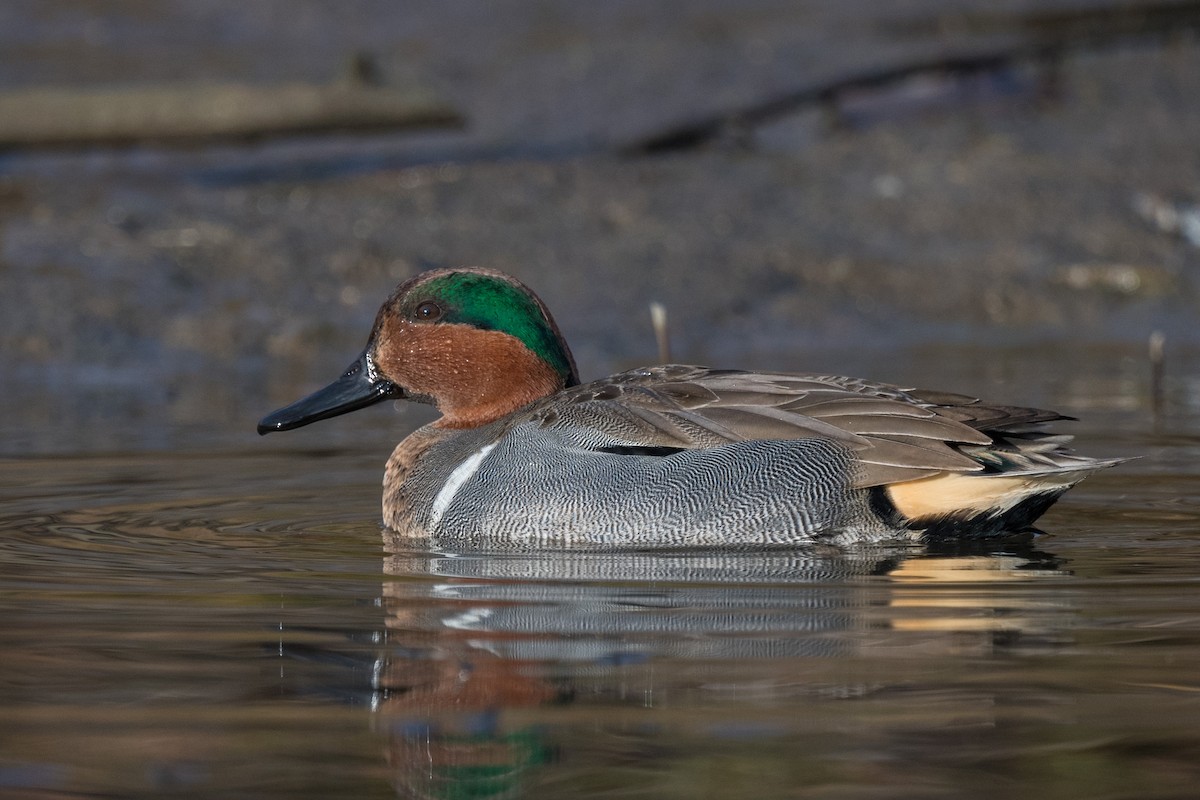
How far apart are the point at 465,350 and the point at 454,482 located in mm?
561

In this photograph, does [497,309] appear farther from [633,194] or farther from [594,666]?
[633,194]

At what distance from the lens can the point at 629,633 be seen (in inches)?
152

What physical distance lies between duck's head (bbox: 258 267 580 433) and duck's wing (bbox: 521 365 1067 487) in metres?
0.50

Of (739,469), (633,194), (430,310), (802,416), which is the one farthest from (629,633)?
(633,194)

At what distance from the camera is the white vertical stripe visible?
5457mm

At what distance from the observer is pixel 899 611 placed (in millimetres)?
4074

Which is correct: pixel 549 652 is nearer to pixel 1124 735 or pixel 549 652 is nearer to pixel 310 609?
pixel 310 609

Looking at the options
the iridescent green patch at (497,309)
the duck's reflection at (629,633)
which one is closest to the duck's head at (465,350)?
the iridescent green patch at (497,309)

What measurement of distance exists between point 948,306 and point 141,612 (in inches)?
260

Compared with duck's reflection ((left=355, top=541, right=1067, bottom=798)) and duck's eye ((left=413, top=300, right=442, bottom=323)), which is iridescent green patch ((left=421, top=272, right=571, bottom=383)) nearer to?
duck's eye ((left=413, top=300, right=442, bottom=323))

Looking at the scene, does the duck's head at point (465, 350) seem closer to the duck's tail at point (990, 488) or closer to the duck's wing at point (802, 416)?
the duck's wing at point (802, 416)

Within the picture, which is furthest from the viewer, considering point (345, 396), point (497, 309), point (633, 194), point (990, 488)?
point (633, 194)

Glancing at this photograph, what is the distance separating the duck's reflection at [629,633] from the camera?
3.19 meters

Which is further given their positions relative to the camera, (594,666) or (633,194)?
(633,194)
